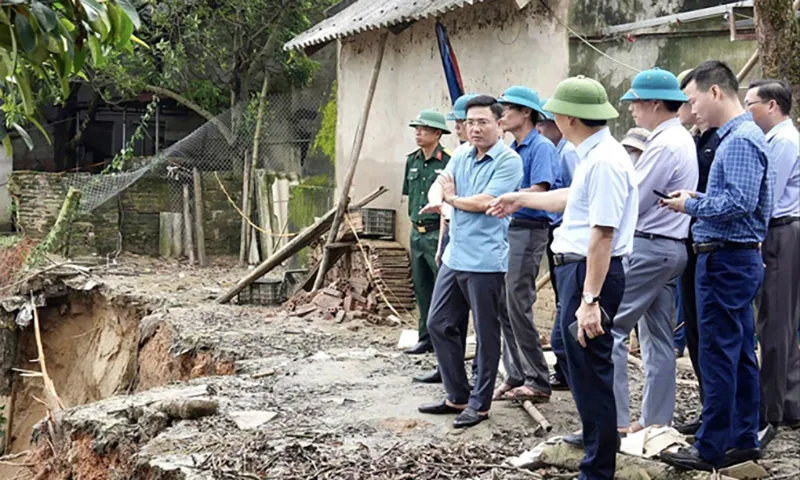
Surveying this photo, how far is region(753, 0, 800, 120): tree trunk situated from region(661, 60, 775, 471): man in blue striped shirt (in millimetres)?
1743

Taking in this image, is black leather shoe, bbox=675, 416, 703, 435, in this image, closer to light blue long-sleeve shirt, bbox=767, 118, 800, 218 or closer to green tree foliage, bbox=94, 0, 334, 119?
light blue long-sleeve shirt, bbox=767, 118, 800, 218

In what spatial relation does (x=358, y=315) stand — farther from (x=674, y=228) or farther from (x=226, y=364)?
(x=674, y=228)

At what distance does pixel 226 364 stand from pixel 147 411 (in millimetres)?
2252

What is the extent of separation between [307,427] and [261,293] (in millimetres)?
6617

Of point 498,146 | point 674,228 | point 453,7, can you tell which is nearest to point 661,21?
point 453,7

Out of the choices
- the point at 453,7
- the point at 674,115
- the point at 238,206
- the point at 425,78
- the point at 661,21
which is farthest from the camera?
the point at 238,206

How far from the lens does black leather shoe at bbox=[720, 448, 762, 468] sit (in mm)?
4293

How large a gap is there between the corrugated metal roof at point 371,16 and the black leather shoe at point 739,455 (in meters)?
6.10

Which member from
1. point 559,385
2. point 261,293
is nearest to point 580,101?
point 559,385

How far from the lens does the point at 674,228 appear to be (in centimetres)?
469

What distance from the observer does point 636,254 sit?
4.71 metres

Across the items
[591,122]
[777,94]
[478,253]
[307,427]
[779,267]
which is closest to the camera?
[591,122]

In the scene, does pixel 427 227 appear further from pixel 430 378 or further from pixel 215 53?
pixel 215 53

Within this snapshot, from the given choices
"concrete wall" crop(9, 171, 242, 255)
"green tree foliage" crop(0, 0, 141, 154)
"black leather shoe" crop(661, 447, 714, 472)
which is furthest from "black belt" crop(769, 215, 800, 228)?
"concrete wall" crop(9, 171, 242, 255)
